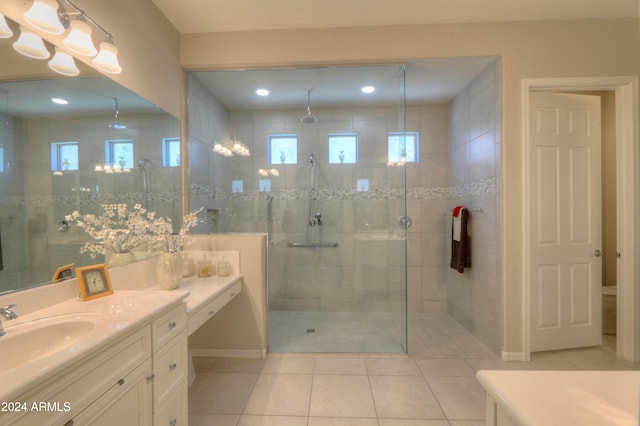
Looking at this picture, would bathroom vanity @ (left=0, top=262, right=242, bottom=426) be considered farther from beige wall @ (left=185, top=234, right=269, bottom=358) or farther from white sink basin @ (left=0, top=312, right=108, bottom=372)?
beige wall @ (left=185, top=234, right=269, bottom=358)

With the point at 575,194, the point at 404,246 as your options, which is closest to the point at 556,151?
the point at 575,194

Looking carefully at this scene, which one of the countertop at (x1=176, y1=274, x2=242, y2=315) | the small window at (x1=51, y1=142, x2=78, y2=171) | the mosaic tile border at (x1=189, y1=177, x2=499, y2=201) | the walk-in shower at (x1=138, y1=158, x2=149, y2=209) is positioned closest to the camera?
the small window at (x1=51, y1=142, x2=78, y2=171)

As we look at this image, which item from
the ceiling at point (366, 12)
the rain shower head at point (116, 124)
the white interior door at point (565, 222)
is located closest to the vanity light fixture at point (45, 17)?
the rain shower head at point (116, 124)

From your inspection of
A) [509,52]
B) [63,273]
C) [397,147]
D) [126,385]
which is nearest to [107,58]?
[63,273]

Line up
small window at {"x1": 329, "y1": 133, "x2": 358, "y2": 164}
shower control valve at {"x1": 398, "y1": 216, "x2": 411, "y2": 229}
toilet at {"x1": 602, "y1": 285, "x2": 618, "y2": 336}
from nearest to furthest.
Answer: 1. shower control valve at {"x1": 398, "y1": 216, "x2": 411, "y2": 229}
2. toilet at {"x1": 602, "y1": 285, "x2": 618, "y2": 336}
3. small window at {"x1": 329, "y1": 133, "x2": 358, "y2": 164}

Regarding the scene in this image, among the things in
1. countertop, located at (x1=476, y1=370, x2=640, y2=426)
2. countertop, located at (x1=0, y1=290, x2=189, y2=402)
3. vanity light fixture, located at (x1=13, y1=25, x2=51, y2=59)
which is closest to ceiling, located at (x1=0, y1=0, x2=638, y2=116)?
vanity light fixture, located at (x1=13, y1=25, x2=51, y2=59)

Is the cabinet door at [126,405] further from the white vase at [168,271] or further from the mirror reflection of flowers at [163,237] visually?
the mirror reflection of flowers at [163,237]

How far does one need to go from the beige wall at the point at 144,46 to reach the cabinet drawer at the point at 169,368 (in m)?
1.47

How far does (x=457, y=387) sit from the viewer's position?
190 cm

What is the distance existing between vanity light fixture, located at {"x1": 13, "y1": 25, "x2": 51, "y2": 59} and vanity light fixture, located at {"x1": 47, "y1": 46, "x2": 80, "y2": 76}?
0.04 meters

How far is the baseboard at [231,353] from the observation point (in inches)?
89.5

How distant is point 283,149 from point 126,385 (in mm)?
2433

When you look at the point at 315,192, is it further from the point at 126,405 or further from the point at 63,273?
the point at 126,405

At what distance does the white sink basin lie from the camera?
0.93m
